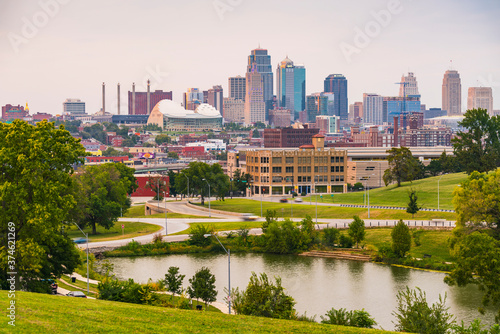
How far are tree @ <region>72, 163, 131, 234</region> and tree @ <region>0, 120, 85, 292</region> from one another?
23515mm

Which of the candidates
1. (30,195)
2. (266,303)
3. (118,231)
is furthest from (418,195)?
(30,195)

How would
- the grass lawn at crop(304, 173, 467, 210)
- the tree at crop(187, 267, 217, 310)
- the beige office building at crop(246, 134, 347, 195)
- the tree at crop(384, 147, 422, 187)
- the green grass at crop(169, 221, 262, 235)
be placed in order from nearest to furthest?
the tree at crop(187, 267, 217, 310)
the green grass at crop(169, 221, 262, 235)
the grass lawn at crop(304, 173, 467, 210)
the tree at crop(384, 147, 422, 187)
the beige office building at crop(246, 134, 347, 195)

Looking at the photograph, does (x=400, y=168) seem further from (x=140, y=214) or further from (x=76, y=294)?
(x=76, y=294)

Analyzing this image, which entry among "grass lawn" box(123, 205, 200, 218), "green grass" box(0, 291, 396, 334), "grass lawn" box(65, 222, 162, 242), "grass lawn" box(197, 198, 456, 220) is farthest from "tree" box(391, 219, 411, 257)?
"grass lawn" box(123, 205, 200, 218)

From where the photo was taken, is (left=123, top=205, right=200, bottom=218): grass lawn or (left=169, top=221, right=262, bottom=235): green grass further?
(left=123, top=205, right=200, bottom=218): grass lawn

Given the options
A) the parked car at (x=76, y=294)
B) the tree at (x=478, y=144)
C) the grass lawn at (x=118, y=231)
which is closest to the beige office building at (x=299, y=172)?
the tree at (x=478, y=144)

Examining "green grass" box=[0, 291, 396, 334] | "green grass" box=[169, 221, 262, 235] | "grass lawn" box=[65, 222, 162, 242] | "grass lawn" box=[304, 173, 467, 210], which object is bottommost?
"grass lawn" box=[65, 222, 162, 242]

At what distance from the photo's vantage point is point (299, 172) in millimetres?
130750

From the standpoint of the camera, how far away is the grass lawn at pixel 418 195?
94000 millimetres

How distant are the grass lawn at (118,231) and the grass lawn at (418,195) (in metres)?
32.7

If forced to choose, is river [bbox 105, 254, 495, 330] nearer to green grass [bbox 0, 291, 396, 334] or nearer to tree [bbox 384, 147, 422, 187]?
green grass [bbox 0, 291, 396, 334]

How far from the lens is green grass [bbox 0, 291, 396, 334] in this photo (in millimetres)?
29281

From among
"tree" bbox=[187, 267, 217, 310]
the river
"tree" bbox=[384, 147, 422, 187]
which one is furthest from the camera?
"tree" bbox=[384, 147, 422, 187]

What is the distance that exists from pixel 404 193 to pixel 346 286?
50619mm
